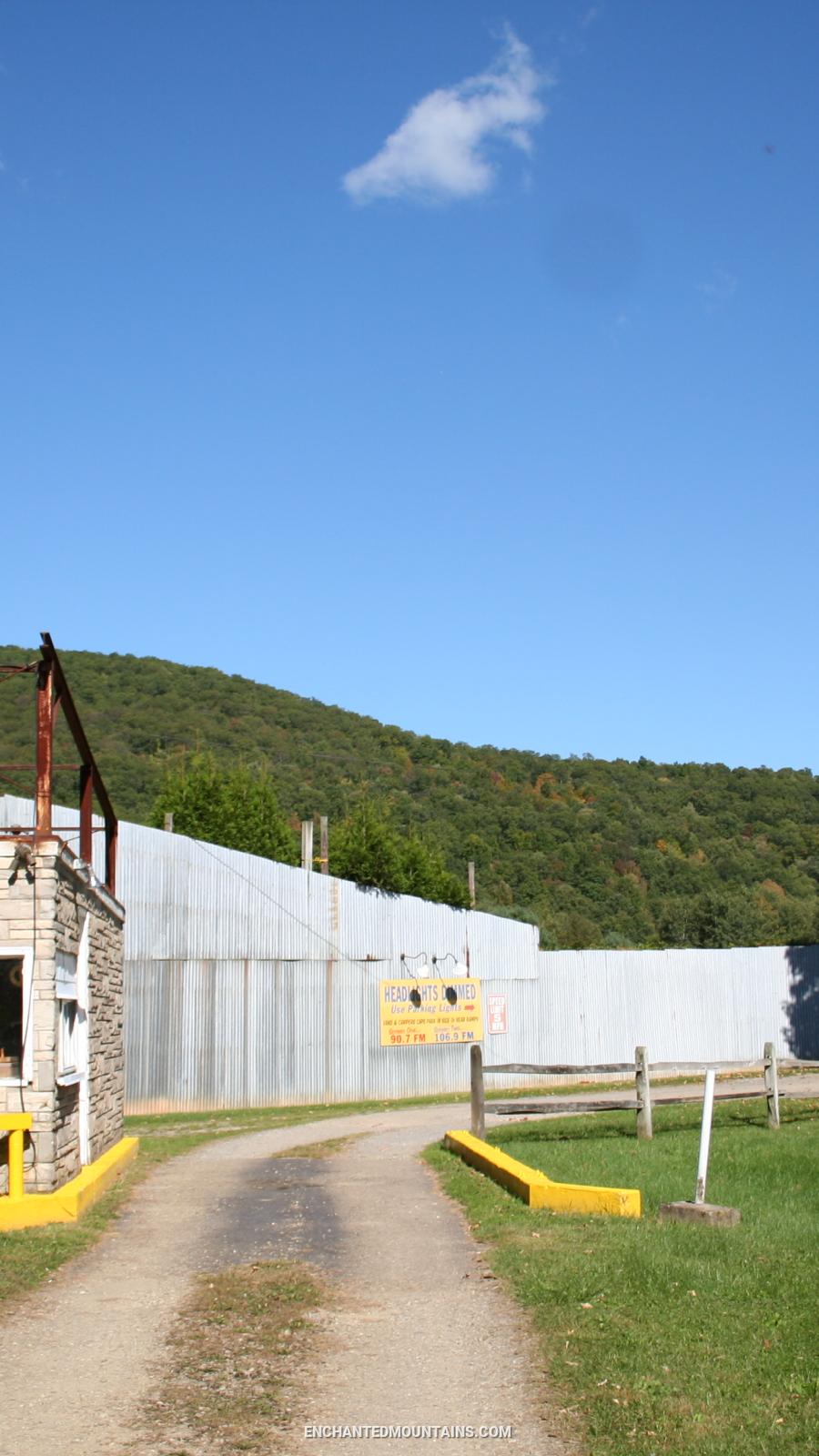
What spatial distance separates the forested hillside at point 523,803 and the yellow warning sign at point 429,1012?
22.0m

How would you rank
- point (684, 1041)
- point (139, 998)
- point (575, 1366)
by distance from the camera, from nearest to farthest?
point (575, 1366) → point (139, 998) → point (684, 1041)

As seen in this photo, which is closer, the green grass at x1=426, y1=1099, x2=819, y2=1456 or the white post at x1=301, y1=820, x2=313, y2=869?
the green grass at x1=426, y1=1099, x2=819, y2=1456

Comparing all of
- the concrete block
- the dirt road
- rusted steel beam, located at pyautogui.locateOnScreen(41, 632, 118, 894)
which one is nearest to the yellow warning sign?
rusted steel beam, located at pyautogui.locateOnScreen(41, 632, 118, 894)

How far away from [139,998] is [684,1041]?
12934mm

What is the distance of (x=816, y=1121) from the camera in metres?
Answer: 17.4

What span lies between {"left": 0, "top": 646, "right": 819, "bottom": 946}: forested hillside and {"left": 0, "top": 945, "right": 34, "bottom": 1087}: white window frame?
3646 cm

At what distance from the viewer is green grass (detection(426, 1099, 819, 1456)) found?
5398mm

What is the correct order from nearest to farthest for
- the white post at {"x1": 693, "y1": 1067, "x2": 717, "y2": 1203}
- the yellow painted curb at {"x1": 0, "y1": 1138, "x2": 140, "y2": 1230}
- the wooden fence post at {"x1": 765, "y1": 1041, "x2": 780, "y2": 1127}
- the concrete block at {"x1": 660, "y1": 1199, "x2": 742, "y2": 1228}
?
the concrete block at {"x1": 660, "y1": 1199, "x2": 742, "y2": 1228} < the white post at {"x1": 693, "y1": 1067, "x2": 717, "y2": 1203} < the yellow painted curb at {"x1": 0, "y1": 1138, "x2": 140, "y2": 1230} < the wooden fence post at {"x1": 765, "y1": 1041, "x2": 780, "y2": 1127}

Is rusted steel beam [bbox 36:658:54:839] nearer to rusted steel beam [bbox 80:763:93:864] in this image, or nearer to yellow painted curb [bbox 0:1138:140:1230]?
rusted steel beam [bbox 80:763:93:864]

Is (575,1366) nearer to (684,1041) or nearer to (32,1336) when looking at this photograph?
(32,1336)

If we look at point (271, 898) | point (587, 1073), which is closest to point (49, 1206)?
point (587, 1073)

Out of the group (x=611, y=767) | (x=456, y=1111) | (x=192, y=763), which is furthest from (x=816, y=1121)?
(x=611, y=767)

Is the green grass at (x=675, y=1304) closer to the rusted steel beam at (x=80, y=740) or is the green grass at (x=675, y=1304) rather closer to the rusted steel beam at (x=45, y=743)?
the rusted steel beam at (x=45, y=743)

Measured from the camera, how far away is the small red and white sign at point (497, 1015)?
28406 mm
